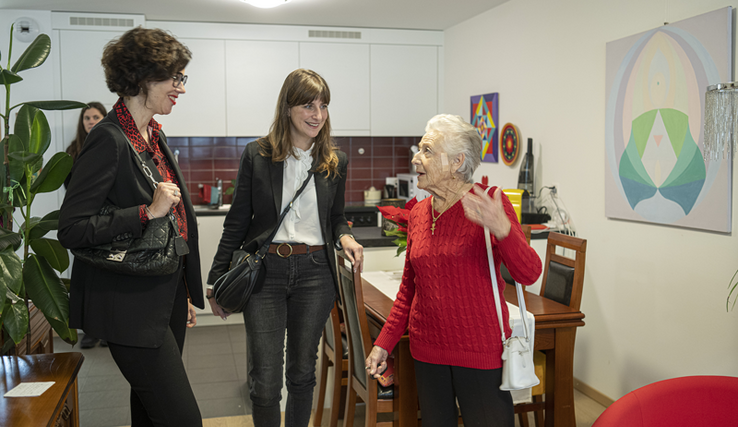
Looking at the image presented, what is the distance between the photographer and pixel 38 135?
6.45ft

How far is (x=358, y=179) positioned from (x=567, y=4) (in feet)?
9.20

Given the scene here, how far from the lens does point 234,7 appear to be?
445 centimetres

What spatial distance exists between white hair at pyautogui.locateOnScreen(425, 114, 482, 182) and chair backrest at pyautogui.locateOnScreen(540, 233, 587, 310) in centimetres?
99

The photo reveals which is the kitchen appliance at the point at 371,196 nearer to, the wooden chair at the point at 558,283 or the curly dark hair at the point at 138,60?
the wooden chair at the point at 558,283

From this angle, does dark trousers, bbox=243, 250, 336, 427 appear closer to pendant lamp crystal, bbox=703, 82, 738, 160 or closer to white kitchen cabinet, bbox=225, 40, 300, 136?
pendant lamp crystal, bbox=703, 82, 738, 160

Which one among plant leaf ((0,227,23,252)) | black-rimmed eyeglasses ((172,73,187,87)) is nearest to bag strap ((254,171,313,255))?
black-rimmed eyeglasses ((172,73,187,87))

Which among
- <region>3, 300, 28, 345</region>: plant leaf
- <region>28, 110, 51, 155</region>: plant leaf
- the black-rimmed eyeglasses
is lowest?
<region>3, 300, 28, 345</region>: plant leaf

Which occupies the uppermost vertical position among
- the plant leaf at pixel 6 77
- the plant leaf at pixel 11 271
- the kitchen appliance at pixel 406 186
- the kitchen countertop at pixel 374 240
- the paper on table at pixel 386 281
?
the plant leaf at pixel 6 77

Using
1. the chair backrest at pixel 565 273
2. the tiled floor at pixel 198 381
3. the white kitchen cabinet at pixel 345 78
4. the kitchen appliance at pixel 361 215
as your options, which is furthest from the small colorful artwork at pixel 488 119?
the tiled floor at pixel 198 381

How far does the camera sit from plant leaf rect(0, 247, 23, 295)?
1.72 m

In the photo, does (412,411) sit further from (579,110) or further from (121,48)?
(579,110)

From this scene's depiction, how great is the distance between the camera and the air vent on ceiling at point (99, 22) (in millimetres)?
4598

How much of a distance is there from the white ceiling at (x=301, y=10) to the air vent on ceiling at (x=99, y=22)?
7 cm

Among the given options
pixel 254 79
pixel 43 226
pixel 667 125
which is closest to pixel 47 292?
pixel 43 226
